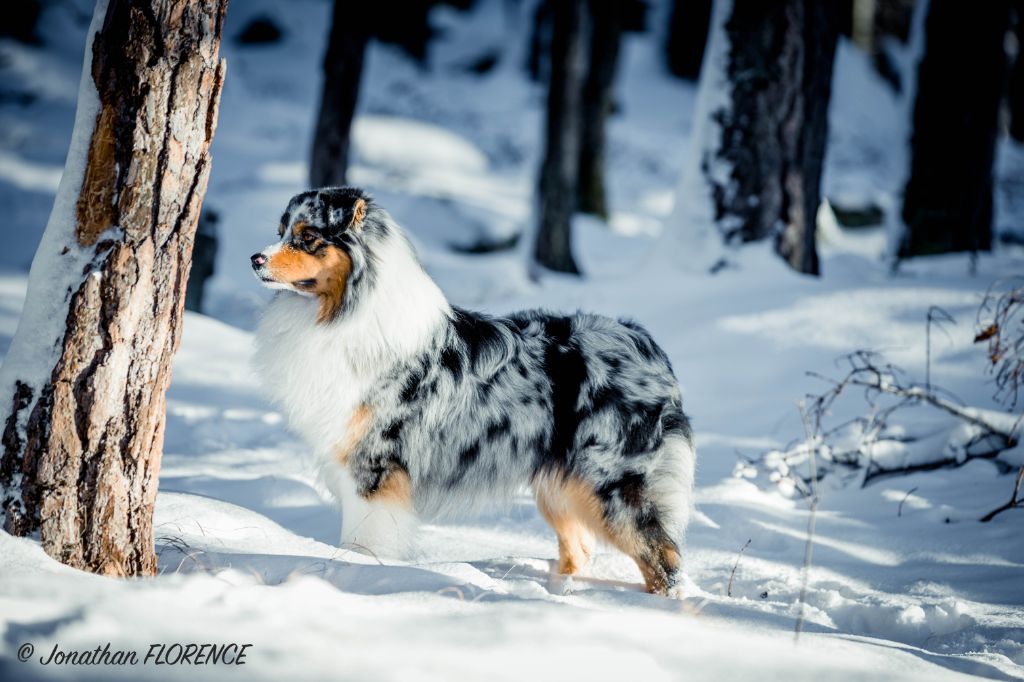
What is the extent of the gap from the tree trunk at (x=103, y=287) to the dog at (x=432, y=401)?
844mm

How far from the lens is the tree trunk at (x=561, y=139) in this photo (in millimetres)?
9797

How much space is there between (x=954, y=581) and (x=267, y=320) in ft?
11.1

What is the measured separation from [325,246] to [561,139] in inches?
274

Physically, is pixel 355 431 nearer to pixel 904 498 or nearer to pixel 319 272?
pixel 319 272

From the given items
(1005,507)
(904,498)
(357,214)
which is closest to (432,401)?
(357,214)

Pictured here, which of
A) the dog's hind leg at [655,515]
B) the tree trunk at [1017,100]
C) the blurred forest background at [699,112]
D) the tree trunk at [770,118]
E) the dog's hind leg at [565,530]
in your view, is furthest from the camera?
the tree trunk at [1017,100]

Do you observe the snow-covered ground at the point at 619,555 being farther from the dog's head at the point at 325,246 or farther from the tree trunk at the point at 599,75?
the tree trunk at the point at 599,75

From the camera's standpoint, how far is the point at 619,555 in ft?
12.9

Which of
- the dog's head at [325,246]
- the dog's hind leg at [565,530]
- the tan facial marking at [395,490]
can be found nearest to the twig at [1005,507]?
the dog's hind leg at [565,530]

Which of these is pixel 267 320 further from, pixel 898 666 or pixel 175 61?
pixel 898 666

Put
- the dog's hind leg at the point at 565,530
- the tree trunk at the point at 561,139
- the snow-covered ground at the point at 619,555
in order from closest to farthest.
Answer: the snow-covered ground at the point at 619,555
the dog's hind leg at the point at 565,530
the tree trunk at the point at 561,139

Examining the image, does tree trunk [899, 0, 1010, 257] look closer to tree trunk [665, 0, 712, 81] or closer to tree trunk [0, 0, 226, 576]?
tree trunk [0, 0, 226, 576]

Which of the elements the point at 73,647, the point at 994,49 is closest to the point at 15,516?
the point at 73,647

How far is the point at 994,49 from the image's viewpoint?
27.1 ft
